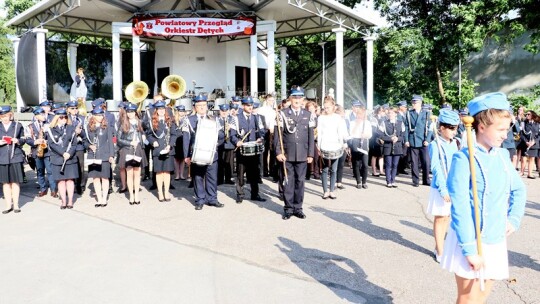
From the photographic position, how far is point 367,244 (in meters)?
6.20

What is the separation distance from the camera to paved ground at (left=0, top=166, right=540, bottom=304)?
14.7 feet

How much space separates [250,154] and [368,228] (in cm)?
287

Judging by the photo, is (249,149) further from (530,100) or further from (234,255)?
(530,100)

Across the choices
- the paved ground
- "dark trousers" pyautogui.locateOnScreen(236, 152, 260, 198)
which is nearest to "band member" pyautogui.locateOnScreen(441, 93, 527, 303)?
the paved ground

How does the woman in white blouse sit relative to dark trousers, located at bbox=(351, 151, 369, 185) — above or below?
above

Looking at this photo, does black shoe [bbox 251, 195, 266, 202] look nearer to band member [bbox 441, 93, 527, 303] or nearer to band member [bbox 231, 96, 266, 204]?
band member [bbox 231, 96, 266, 204]

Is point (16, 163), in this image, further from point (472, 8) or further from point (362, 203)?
point (472, 8)

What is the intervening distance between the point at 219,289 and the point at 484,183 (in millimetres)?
2739

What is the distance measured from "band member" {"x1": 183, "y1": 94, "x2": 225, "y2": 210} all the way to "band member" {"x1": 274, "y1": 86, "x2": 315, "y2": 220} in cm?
141

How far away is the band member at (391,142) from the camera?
10891mm

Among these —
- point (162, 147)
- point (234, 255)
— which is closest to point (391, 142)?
point (162, 147)

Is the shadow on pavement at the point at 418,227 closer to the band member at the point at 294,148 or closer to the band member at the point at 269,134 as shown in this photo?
the band member at the point at 294,148

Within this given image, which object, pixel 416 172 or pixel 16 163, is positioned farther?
pixel 416 172

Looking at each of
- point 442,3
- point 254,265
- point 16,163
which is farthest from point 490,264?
point 442,3
